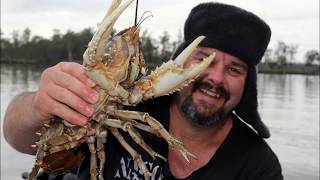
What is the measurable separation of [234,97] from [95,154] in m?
1.33

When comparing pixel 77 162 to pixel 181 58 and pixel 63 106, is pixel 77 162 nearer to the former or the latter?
pixel 63 106

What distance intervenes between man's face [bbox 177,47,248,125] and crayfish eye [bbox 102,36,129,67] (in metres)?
1.04

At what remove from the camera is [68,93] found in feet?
9.75

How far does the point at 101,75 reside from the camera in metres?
2.93

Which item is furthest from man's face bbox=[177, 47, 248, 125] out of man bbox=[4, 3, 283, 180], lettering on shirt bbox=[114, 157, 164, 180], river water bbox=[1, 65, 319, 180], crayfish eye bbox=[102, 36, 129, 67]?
river water bbox=[1, 65, 319, 180]

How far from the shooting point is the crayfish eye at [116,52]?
297 cm

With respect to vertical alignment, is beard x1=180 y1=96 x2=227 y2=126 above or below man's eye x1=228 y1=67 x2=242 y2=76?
below

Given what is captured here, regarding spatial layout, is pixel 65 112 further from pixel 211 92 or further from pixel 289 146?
pixel 289 146

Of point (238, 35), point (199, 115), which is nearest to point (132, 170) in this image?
point (199, 115)

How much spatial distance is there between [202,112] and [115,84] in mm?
1221

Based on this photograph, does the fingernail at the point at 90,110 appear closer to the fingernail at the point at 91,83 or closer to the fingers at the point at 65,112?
the fingers at the point at 65,112

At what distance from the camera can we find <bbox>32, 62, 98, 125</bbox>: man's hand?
2965 mm

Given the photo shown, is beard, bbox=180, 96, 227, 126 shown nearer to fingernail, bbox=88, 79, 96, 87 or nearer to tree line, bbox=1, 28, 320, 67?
fingernail, bbox=88, 79, 96, 87

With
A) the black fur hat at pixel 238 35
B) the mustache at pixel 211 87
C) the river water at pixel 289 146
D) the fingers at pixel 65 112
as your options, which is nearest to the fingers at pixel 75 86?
the fingers at pixel 65 112
